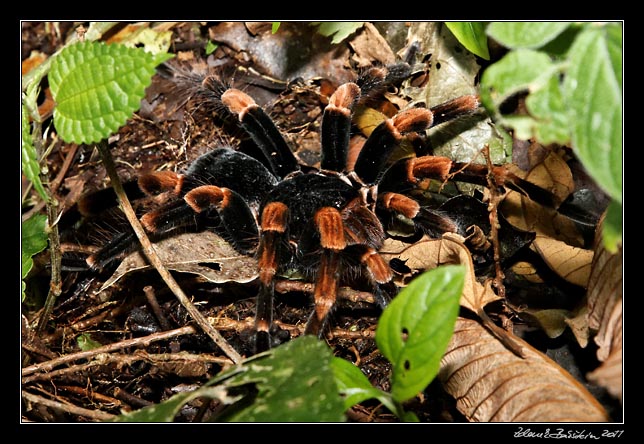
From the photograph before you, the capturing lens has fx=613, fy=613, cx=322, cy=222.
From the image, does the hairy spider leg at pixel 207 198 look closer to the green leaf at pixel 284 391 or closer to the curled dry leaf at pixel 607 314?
the green leaf at pixel 284 391

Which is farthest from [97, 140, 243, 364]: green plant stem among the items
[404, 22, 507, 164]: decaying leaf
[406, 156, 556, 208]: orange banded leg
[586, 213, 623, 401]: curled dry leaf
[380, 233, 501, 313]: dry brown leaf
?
[404, 22, 507, 164]: decaying leaf

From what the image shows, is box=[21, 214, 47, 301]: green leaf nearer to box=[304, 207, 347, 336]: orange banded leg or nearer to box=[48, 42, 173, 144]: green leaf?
box=[48, 42, 173, 144]: green leaf

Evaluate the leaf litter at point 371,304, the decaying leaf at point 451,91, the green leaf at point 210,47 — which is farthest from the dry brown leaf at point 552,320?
the green leaf at point 210,47

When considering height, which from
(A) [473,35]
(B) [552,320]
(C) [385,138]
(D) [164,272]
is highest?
(A) [473,35]

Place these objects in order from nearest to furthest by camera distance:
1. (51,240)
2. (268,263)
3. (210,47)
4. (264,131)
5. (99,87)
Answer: (99,87)
(51,240)
(268,263)
(264,131)
(210,47)

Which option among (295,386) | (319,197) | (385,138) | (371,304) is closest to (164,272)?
(319,197)

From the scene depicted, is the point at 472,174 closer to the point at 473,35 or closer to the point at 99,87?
the point at 473,35
